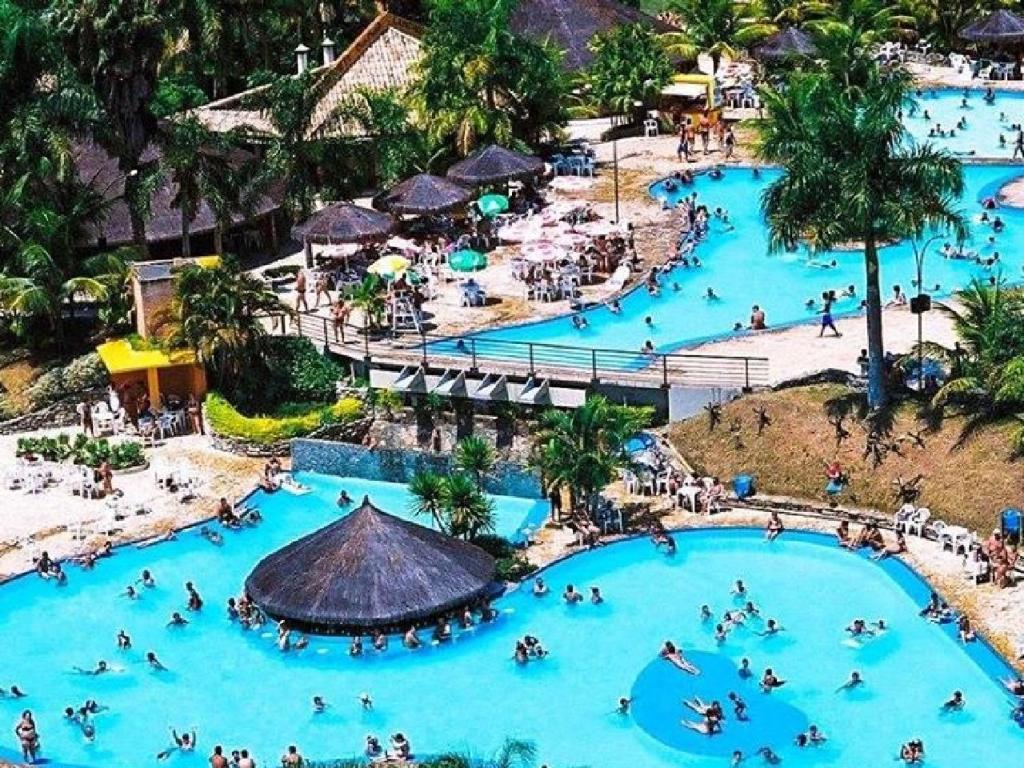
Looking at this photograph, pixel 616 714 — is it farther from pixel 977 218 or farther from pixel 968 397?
pixel 977 218

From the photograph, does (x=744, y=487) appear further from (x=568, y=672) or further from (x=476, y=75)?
(x=476, y=75)

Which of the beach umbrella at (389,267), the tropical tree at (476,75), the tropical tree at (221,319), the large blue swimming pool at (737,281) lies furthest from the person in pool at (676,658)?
the tropical tree at (476,75)

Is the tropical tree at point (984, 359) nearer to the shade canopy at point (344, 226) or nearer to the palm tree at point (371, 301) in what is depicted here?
the palm tree at point (371, 301)

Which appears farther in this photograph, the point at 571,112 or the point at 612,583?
the point at 571,112

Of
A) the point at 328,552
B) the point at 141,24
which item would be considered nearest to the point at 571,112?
the point at 141,24

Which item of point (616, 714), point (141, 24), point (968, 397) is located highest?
point (141, 24)

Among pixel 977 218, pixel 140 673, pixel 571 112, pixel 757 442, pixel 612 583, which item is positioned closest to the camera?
pixel 140 673

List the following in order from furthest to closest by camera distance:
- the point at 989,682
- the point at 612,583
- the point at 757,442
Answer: the point at 757,442
the point at 612,583
the point at 989,682
